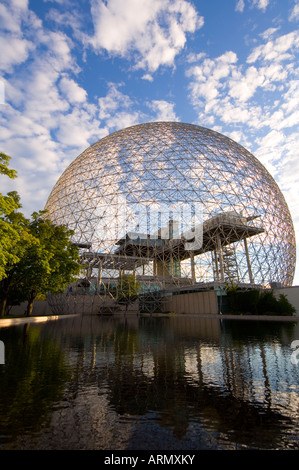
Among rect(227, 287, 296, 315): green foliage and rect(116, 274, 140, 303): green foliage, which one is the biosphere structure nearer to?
rect(116, 274, 140, 303): green foliage

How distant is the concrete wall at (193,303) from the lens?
26.1 meters

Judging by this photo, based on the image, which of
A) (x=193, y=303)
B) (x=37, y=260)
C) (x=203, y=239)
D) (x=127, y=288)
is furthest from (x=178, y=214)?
Result: (x=37, y=260)

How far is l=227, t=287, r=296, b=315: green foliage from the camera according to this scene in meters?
22.4

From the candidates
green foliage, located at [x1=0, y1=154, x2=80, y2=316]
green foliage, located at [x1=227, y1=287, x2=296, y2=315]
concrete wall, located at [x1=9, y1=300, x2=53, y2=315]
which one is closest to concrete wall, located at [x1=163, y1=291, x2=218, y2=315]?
green foliage, located at [x1=227, y1=287, x2=296, y2=315]

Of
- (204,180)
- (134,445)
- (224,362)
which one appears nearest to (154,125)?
(204,180)

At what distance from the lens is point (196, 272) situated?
32406 mm

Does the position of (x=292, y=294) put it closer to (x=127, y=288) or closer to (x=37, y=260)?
(x=127, y=288)

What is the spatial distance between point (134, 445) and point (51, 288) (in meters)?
18.8

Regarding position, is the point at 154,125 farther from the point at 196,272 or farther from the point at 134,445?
the point at 134,445

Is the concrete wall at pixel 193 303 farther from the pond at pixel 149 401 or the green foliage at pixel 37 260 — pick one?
the pond at pixel 149 401

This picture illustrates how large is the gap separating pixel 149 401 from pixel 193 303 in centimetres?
2566
